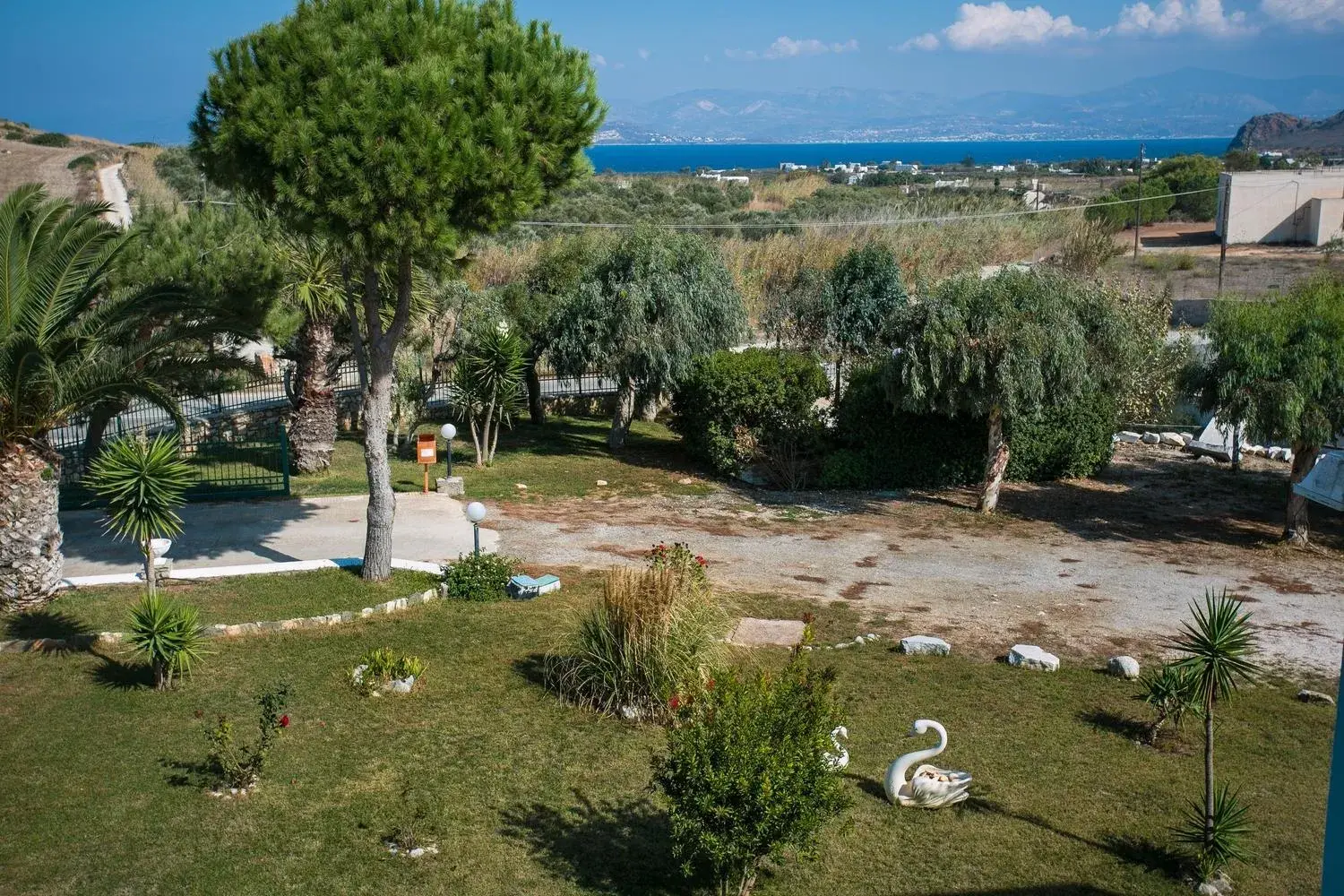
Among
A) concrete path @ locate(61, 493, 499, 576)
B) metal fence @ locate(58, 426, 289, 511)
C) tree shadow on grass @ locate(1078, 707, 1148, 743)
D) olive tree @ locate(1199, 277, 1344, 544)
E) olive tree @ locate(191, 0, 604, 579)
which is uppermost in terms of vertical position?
olive tree @ locate(191, 0, 604, 579)

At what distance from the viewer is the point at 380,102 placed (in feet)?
37.0

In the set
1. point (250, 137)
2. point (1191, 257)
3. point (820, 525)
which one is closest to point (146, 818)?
point (250, 137)

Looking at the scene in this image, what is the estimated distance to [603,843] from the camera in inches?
314

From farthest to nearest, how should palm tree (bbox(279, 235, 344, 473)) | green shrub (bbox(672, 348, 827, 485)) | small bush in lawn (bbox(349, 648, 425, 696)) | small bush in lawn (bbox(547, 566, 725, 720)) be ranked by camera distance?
green shrub (bbox(672, 348, 827, 485))
palm tree (bbox(279, 235, 344, 473))
small bush in lawn (bbox(349, 648, 425, 696))
small bush in lawn (bbox(547, 566, 725, 720))

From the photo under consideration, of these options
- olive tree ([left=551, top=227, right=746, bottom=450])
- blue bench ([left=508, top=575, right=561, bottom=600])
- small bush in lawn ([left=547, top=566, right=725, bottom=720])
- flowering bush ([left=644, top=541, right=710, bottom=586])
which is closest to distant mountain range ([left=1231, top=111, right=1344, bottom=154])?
olive tree ([left=551, top=227, right=746, bottom=450])

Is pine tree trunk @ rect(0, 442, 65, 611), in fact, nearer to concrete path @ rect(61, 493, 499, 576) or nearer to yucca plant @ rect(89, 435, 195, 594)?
yucca plant @ rect(89, 435, 195, 594)

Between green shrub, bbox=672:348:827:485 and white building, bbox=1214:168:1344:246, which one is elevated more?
white building, bbox=1214:168:1344:246

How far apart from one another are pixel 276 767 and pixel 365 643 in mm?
2687

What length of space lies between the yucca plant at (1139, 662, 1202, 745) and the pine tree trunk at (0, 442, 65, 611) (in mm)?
11128

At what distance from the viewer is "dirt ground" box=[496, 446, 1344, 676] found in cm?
1282

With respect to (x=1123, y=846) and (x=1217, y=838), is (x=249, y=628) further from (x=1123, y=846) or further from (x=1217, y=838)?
(x=1217, y=838)

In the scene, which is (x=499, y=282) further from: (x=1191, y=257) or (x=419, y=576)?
(x=1191, y=257)

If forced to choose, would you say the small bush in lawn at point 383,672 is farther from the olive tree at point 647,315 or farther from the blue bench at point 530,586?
the olive tree at point 647,315

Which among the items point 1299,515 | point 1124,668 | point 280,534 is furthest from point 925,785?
point 1299,515
